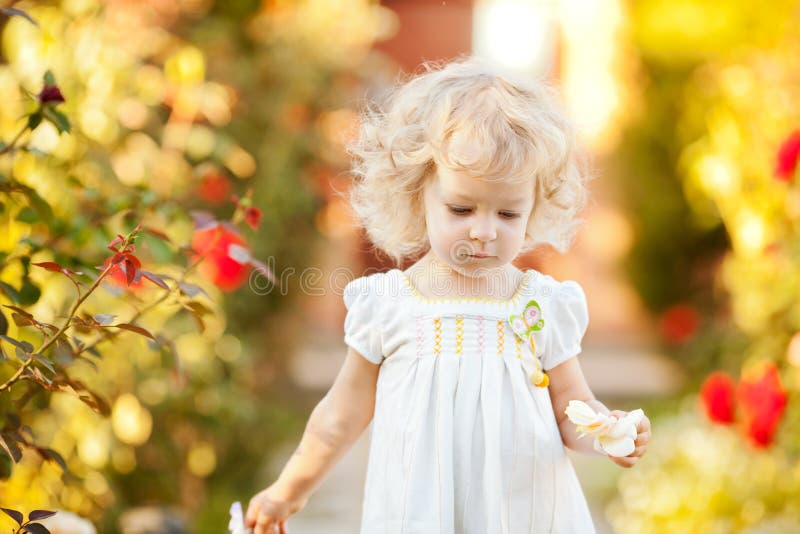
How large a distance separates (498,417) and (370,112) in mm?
640

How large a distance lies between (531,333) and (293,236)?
3.70 meters

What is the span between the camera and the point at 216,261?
380 cm

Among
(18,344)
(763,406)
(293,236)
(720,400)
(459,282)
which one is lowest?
(18,344)

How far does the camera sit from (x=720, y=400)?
3535mm

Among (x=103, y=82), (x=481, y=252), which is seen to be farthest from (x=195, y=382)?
(x=481, y=252)

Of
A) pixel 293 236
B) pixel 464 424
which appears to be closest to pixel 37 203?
pixel 464 424

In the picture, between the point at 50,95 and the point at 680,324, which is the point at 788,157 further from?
the point at 680,324

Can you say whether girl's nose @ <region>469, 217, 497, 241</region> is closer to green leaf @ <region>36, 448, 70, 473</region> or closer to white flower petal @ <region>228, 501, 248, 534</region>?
white flower petal @ <region>228, 501, 248, 534</region>

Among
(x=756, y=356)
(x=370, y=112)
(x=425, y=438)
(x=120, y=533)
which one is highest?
(x=756, y=356)

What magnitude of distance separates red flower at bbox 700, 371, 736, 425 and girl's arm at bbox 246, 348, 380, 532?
1.88 metres

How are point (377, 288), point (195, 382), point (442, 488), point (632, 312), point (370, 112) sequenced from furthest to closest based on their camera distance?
1. point (632, 312)
2. point (195, 382)
3. point (370, 112)
4. point (377, 288)
5. point (442, 488)

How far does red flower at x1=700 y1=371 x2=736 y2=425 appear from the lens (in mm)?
3523

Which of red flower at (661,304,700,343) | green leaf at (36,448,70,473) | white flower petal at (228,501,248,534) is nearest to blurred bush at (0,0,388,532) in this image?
green leaf at (36,448,70,473)

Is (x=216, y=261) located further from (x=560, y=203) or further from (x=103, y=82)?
(x=560, y=203)
